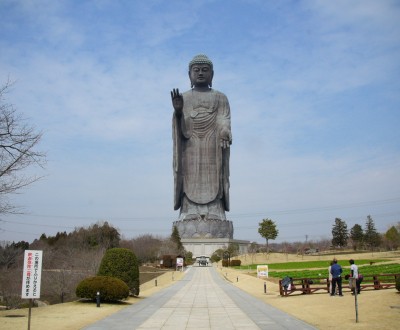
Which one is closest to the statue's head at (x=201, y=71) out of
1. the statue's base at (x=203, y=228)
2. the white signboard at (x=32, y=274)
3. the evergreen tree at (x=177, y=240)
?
the statue's base at (x=203, y=228)

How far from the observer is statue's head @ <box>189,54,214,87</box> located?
72750 mm

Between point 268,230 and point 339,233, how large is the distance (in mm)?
18705

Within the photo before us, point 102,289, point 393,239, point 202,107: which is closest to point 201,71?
point 202,107

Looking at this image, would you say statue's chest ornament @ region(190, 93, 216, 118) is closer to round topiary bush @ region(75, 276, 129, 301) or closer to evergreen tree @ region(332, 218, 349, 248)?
evergreen tree @ region(332, 218, 349, 248)

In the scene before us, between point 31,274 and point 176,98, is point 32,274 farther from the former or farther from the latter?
point 176,98

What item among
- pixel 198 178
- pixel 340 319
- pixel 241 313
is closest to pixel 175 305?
pixel 241 313

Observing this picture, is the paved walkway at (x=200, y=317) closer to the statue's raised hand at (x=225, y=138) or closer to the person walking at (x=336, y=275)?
the person walking at (x=336, y=275)

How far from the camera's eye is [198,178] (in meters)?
72.8

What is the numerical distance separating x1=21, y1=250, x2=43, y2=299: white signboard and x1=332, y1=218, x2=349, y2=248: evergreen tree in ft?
264

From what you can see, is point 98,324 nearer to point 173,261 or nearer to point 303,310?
point 303,310

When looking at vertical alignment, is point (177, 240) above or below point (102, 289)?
above

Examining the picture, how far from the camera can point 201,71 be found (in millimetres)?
72688

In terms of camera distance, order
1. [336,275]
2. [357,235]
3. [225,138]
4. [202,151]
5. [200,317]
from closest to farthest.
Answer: [200,317]
[336,275]
[225,138]
[202,151]
[357,235]

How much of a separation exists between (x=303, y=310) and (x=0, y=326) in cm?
828
